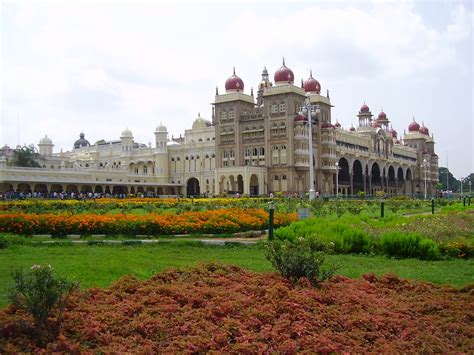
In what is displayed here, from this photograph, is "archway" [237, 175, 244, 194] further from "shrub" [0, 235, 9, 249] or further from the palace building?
"shrub" [0, 235, 9, 249]

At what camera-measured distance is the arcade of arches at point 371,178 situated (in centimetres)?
7500

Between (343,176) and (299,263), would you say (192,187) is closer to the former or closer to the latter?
(343,176)

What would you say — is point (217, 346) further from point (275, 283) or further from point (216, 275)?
point (216, 275)

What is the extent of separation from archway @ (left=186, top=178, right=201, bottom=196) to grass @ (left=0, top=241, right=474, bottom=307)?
60996 mm

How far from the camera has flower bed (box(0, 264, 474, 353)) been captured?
5227 mm

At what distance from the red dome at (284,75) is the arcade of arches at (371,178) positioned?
53.6ft

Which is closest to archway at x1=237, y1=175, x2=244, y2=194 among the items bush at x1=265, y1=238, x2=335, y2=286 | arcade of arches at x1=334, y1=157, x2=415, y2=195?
arcade of arches at x1=334, y1=157, x2=415, y2=195

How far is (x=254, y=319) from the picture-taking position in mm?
5902

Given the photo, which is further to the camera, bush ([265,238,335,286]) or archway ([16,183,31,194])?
archway ([16,183,31,194])

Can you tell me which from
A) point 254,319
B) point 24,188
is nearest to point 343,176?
point 24,188

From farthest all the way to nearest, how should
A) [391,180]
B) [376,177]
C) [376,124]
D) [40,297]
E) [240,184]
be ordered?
[391,180] < [376,124] < [376,177] < [240,184] < [40,297]

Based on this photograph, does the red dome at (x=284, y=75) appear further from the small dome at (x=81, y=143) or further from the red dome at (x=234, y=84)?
the small dome at (x=81, y=143)

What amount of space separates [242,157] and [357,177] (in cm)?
2406

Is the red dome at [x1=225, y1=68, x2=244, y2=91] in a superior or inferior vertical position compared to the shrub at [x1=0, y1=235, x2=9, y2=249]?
superior
